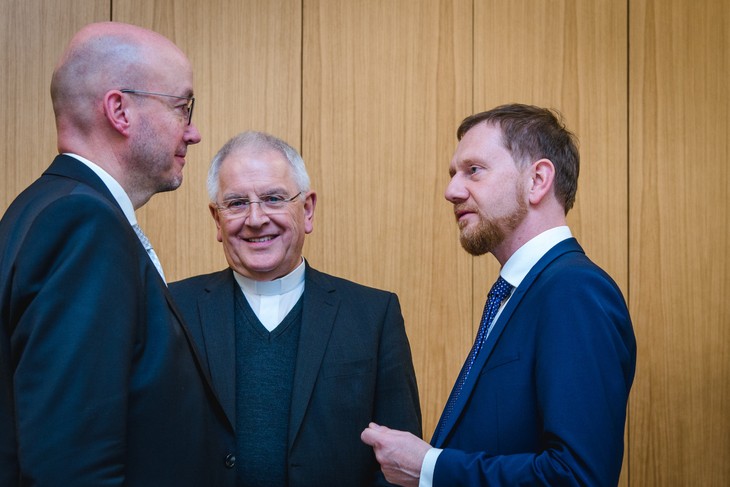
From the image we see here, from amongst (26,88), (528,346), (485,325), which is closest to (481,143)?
(485,325)

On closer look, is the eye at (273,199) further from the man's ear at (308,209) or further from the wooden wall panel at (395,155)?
A: the wooden wall panel at (395,155)

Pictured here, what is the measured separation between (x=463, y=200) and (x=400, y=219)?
155 centimetres

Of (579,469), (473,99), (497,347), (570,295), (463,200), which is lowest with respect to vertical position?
(579,469)

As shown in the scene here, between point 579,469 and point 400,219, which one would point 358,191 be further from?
point 579,469

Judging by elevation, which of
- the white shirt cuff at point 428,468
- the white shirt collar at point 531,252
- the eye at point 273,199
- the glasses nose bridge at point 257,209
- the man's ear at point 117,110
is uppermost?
the man's ear at point 117,110

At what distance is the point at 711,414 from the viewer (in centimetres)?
374

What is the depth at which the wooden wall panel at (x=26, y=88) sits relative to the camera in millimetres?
3242

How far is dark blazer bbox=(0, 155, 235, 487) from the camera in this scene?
129 centimetres

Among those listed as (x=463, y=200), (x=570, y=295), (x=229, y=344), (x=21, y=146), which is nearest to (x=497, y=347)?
(x=570, y=295)

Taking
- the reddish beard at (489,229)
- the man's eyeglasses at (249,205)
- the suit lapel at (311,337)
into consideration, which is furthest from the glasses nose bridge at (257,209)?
the reddish beard at (489,229)

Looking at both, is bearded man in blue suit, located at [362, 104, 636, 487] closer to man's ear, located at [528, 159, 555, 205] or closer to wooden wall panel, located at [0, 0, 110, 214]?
man's ear, located at [528, 159, 555, 205]

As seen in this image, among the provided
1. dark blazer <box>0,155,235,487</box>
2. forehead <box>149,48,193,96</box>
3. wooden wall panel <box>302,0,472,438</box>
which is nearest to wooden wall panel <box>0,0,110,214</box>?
wooden wall panel <box>302,0,472,438</box>

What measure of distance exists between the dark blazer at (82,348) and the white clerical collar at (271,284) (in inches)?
34.2

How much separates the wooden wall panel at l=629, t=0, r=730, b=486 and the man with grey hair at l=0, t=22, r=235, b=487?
2526 mm
